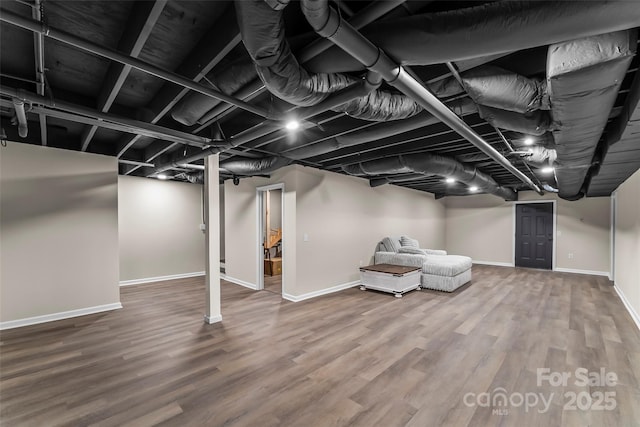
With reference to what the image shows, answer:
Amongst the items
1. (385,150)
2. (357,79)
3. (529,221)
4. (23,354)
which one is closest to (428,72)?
(357,79)

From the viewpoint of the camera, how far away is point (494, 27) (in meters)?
1.24

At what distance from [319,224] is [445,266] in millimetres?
2616

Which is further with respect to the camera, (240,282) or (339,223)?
(240,282)

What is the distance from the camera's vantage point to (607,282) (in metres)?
6.48

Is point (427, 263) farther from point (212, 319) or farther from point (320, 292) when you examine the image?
point (212, 319)

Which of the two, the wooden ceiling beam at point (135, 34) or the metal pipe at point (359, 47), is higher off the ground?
the wooden ceiling beam at point (135, 34)

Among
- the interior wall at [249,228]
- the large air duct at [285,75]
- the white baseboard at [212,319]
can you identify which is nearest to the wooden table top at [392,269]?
the interior wall at [249,228]

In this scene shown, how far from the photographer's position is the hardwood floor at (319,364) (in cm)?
208

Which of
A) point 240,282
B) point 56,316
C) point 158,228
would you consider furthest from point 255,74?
point 158,228

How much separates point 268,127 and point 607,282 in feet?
27.1

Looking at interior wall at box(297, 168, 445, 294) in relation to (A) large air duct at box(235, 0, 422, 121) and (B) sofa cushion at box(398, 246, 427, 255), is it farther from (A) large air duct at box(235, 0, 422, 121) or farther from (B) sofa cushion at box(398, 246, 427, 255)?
(A) large air duct at box(235, 0, 422, 121)

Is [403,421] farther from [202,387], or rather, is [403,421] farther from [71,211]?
[71,211]

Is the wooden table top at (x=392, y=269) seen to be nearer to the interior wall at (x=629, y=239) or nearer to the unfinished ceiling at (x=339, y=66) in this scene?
the unfinished ceiling at (x=339, y=66)

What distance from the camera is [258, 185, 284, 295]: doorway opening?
568 cm
